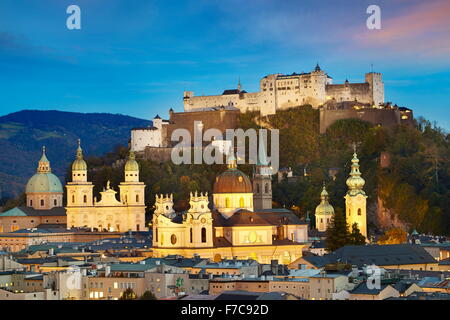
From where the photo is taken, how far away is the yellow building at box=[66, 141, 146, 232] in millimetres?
98188

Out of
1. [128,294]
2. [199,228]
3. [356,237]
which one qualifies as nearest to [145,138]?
[356,237]

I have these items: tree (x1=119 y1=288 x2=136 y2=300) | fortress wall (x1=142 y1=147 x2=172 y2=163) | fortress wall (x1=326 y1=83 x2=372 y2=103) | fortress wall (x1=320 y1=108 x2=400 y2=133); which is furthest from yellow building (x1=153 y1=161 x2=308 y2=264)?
fortress wall (x1=326 y1=83 x2=372 y2=103)

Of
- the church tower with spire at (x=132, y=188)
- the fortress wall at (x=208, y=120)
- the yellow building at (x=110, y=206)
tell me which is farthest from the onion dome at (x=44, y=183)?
the fortress wall at (x=208, y=120)

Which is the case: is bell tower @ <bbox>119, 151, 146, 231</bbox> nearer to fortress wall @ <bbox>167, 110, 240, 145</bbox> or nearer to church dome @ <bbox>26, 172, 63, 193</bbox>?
church dome @ <bbox>26, 172, 63, 193</bbox>

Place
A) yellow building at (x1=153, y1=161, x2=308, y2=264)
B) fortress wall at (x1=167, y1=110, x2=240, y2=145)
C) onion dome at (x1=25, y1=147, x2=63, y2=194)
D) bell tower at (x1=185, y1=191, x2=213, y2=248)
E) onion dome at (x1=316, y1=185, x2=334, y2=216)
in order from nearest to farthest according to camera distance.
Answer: bell tower at (x1=185, y1=191, x2=213, y2=248)
yellow building at (x1=153, y1=161, x2=308, y2=264)
onion dome at (x1=316, y1=185, x2=334, y2=216)
onion dome at (x1=25, y1=147, x2=63, y2=194)
fortress wall at (x1=167, y1=110, x2=240, y2=145)

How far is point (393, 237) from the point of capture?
290 feet

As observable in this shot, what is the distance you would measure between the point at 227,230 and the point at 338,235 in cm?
722

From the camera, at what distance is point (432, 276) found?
64875 millimetres

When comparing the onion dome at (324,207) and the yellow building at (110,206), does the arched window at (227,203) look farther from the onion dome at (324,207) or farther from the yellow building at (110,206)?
the yellow building at (110,206)

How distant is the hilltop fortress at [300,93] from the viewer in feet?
394

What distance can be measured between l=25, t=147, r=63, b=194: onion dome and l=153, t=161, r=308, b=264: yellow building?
81.9 ft

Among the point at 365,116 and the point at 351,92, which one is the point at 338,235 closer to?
the point at 365,116

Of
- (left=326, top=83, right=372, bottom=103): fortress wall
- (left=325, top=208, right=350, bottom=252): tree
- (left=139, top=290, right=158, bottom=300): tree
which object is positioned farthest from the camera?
(left=326, top=83, right=372, bottom=103): fortress wall

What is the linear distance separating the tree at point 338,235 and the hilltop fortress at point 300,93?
1448 inches
